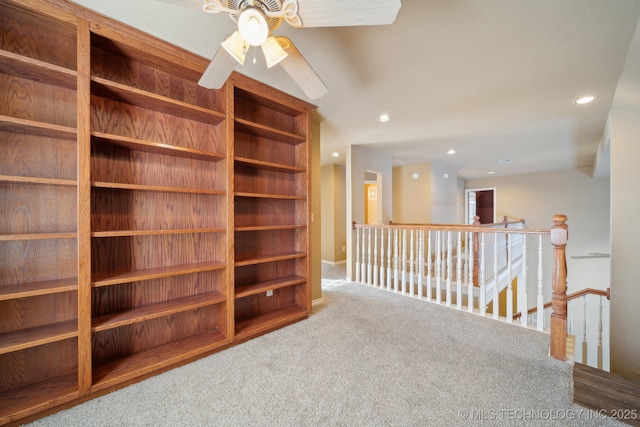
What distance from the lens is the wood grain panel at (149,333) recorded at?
1.64 metres

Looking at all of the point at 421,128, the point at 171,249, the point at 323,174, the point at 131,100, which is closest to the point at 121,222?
the point at 171,249

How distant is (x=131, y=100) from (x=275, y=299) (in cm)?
→ 206

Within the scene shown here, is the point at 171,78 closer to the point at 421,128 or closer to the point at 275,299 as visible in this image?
the point at 275,299

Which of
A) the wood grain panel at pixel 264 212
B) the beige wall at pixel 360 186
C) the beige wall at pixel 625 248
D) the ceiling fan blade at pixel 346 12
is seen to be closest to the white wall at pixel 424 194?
the beige wall at pixel 360 186

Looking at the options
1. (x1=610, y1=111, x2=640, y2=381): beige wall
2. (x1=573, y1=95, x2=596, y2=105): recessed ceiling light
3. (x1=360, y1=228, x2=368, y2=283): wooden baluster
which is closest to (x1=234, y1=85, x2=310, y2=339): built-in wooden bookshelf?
(x1=360, y1=228, x2=368, y2=283): wooden baluster

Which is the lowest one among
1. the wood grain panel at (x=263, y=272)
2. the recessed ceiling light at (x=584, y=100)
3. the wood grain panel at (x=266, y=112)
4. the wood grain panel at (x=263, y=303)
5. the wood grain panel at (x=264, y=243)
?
the wood grain panel at (x=263, y=303)

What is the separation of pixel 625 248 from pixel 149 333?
442cm

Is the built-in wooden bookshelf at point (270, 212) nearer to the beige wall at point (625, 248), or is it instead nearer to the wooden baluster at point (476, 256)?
the wooden baluster at point (476, 256)

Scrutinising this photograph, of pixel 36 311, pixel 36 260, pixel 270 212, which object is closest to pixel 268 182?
pixel 270 212

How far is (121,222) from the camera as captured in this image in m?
1.71

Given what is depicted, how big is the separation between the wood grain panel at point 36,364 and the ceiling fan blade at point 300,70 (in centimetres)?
215

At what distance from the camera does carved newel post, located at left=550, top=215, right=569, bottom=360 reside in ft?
5.77

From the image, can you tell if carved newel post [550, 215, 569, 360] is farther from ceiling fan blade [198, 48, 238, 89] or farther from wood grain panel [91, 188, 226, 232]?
wood grain panel [91, 188, 226, 232]

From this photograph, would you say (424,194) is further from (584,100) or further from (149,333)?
(149,333)
